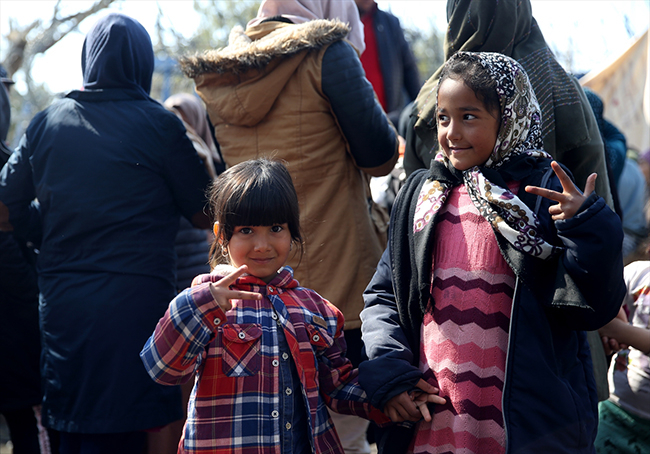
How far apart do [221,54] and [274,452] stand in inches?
70.6

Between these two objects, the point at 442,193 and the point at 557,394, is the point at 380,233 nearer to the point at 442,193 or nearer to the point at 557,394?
the point at 442,193

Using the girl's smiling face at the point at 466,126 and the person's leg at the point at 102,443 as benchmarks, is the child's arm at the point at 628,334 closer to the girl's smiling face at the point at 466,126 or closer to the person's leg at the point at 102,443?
the girl's smiling face at the point at 466,126

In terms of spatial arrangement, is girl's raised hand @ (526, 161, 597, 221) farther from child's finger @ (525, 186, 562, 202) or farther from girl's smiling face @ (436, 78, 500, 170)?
girl's smiling face @ (436, 78, 500, 170)

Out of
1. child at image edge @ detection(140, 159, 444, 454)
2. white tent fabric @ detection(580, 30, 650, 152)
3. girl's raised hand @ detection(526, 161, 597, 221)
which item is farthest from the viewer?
white tent fabric @ detection(580, 30, 650, 152)

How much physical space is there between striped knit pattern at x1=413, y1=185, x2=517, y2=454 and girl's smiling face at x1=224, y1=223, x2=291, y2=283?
1.69 ft

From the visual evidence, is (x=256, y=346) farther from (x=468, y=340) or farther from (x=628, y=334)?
(x=628, y=334)

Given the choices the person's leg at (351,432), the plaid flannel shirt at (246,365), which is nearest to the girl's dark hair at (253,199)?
the plaid flannel shirt at (246,365)

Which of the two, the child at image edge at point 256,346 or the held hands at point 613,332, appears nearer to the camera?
the child at image edge at point 256,346

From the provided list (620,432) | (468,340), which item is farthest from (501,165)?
(620,432)

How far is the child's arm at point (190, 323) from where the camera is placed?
2002mm

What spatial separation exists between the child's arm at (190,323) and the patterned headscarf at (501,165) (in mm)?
636

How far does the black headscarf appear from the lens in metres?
3.09

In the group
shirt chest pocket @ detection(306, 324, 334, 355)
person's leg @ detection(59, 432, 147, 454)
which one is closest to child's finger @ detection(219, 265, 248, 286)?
shirt chest pocket @ detection(306, 324, 334, 355)

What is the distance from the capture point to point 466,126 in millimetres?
2074
